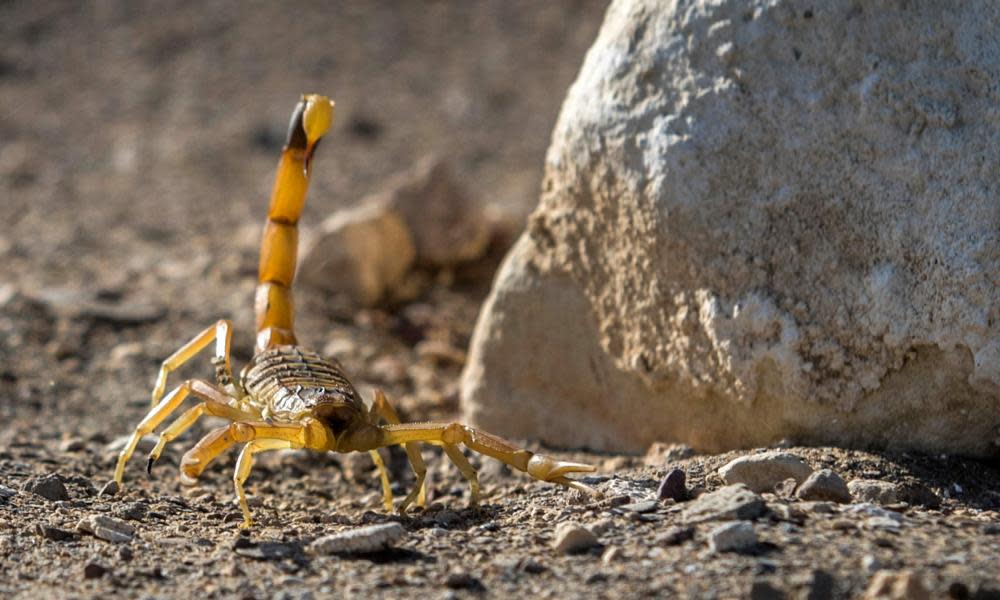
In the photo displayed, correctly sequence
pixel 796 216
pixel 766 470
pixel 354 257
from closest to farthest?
pixel 766 470 < pixel 796 216 < pixel 354 257

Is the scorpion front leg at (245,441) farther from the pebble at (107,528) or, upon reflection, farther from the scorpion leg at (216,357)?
the scorpion leg at (216,357)

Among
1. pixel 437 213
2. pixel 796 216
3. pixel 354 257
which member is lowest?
pixel 796 216

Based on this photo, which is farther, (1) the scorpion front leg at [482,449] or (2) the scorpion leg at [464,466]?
(2) the scorpion leg at [464,466]

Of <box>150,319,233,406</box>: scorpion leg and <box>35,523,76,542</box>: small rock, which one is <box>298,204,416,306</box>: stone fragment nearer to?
<box>150,319,233,406</box>: scorpion leg

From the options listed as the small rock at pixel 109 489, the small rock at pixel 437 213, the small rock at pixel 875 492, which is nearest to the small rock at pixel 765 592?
the small rock at pixel 875 492

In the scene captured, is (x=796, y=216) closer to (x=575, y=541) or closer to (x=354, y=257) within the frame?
(x=575, y=541)

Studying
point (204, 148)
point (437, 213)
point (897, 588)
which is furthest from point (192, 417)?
point (204, 148)

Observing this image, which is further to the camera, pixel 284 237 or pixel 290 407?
pixel 284 237
